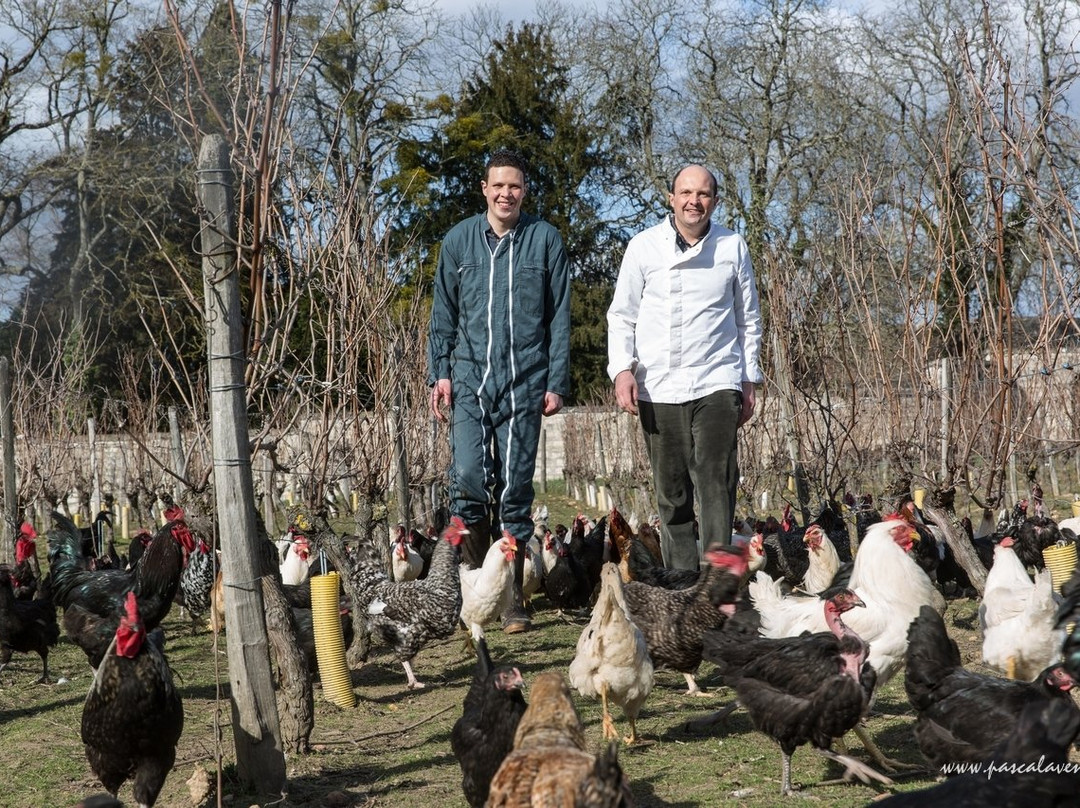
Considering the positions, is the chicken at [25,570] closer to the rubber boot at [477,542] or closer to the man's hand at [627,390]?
the rubber boot at [477,542]

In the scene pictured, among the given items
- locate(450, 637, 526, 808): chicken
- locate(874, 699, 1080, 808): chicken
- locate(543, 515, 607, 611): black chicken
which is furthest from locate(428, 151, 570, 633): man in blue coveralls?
locate(543, 515, 607, 611): black chicken

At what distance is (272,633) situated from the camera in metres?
4.64

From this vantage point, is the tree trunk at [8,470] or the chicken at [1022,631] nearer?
the chicken at [1022,631]

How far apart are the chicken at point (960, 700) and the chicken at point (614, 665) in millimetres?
1191

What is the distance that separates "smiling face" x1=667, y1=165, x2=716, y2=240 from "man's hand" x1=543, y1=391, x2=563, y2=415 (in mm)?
1218

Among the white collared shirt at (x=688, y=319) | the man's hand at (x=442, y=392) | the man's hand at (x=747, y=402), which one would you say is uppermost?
the white collared shirt at (x=688, y=319)

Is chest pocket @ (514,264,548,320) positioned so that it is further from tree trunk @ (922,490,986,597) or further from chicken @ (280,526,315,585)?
chicken @ (280,526,315,585)

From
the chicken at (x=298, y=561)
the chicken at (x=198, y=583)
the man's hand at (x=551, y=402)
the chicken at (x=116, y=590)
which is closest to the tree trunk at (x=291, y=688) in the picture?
the chicken at (x=116, y=590)

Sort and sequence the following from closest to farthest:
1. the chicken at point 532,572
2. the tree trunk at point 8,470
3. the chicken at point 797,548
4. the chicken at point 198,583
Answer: the chicken at point 198,583 → the chicken at point 532,572 → the chicken at point 797,548 → the tree trunk at point 8,470

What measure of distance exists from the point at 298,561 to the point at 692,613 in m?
5.63

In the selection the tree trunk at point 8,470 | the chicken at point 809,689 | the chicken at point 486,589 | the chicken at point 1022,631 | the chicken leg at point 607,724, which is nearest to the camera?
the chicken at point 809,689

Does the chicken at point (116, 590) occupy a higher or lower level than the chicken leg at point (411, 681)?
higher

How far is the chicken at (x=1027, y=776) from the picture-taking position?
2.72m

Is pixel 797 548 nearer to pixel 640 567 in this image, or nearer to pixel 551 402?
pixel 640 567
